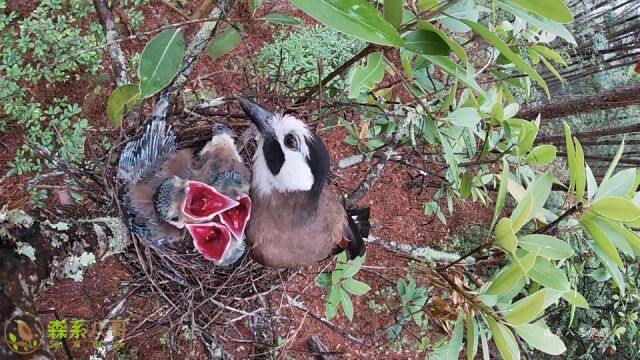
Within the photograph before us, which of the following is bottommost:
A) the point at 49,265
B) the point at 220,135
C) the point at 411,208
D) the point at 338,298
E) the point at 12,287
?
the point at 411,208

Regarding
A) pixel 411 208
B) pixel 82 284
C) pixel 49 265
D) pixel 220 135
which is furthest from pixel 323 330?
pixel 49 265

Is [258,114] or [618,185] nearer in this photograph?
[618,185]

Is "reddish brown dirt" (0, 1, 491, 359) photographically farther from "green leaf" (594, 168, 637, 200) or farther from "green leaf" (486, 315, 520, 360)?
"green leaf" (594, 168, 637, 200)

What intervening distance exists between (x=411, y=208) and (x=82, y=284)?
2.49m

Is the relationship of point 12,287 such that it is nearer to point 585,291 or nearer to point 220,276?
point 220,276

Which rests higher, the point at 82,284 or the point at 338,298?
the point at 338,298

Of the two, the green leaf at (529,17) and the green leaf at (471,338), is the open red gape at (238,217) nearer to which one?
the green leaf at (471,338)

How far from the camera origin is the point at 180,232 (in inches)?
86.5

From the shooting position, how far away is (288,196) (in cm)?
224

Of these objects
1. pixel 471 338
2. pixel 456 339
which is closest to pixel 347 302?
pixel 456 339

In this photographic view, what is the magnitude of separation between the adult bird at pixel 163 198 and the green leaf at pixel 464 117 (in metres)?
0.90

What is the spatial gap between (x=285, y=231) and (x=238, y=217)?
28cm

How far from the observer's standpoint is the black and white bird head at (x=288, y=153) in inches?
81.7

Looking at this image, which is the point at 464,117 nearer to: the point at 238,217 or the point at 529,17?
the point at 529,17
